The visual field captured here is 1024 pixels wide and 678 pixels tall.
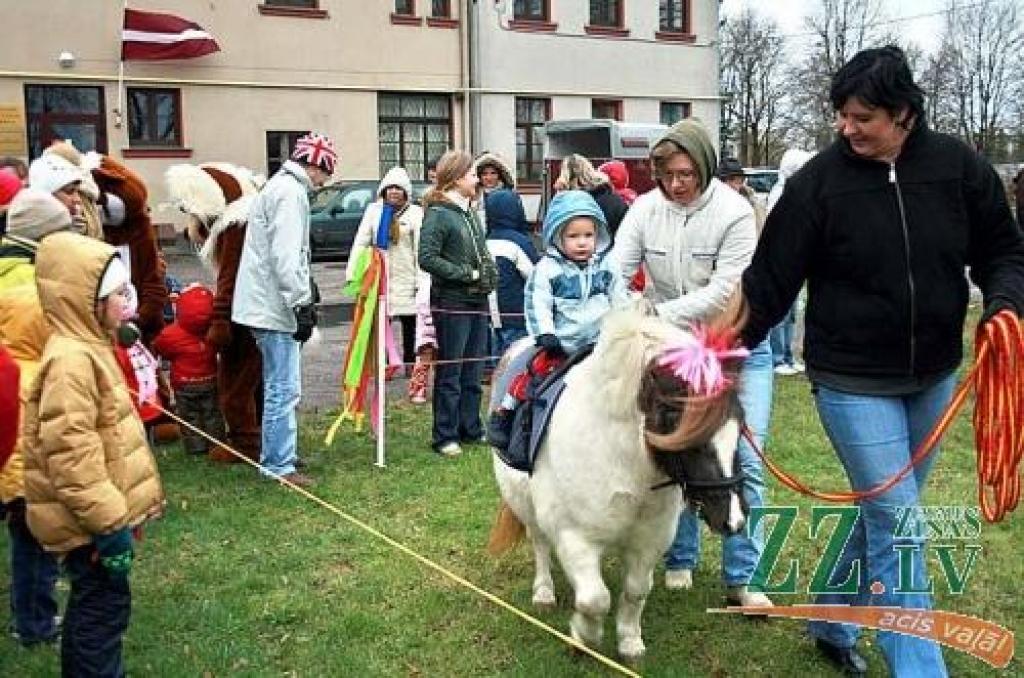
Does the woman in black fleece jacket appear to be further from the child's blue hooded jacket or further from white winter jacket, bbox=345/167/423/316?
white winter jacket, bbox=345/167/423/316

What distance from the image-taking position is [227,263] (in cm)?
708

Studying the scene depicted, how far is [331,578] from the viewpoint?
5340 millimetres

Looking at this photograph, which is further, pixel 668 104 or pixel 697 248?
pixel 668 104

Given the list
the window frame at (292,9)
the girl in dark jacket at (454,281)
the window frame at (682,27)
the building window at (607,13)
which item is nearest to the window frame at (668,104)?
the window frame at (682,27)

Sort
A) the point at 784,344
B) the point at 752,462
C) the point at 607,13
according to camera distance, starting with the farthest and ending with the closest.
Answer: the point at 607,13 < the point at 784,344 < the point at 752,462

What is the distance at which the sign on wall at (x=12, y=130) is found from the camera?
2244 centimetres

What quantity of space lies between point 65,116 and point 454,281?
19.3 metres

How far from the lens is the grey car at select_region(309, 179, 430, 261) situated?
2202 cm

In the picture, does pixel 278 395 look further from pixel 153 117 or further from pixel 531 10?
pixel 531 10

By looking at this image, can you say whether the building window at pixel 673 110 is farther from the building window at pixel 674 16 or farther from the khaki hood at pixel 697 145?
the khaki hood at pixel 697 145

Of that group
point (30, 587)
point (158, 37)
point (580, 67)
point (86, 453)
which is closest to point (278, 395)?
point (30, 587)

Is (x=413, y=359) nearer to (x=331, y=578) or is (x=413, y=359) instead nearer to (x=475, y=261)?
(x=475, y=261)

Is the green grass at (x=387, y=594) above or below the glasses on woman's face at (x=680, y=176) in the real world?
below

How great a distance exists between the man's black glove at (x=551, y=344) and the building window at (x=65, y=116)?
21417 mm
